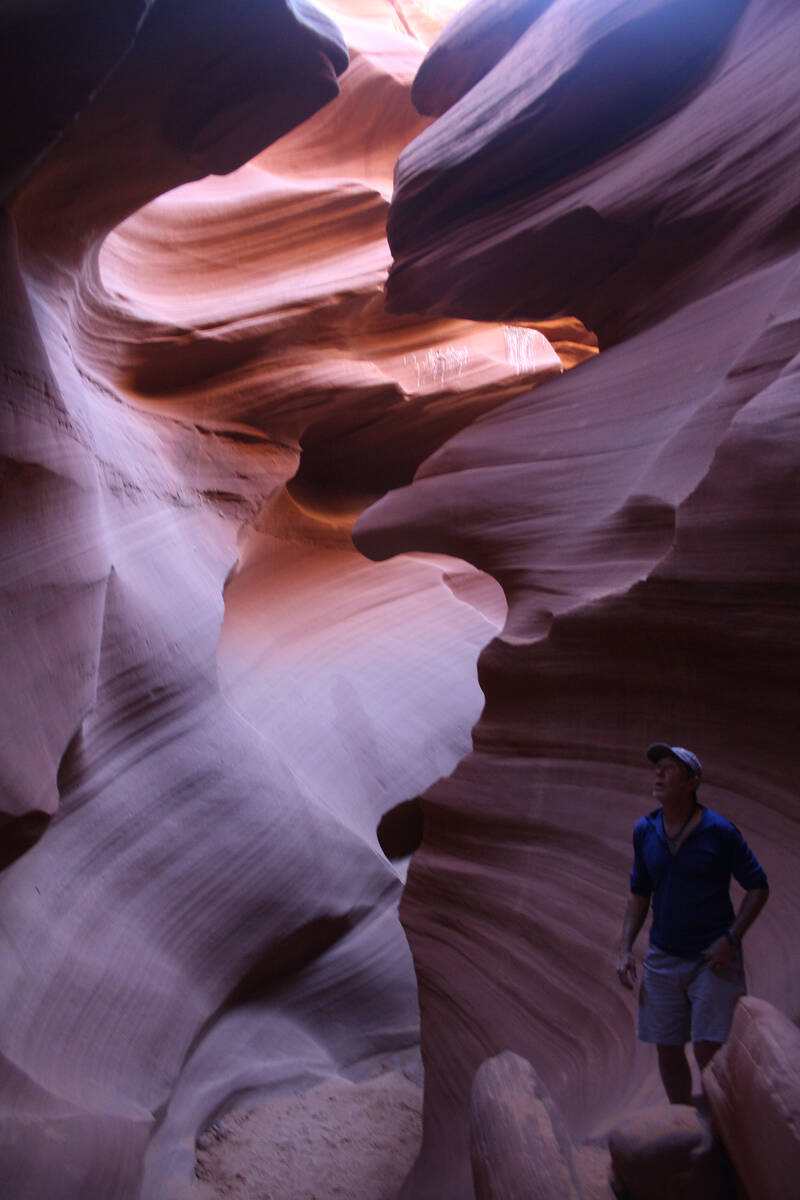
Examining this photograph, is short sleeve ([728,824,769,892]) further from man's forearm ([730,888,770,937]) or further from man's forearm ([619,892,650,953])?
man's forearm ([619,892,650,953])

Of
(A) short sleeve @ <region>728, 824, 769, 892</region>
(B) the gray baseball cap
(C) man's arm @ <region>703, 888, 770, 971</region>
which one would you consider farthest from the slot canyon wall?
(B) the gray baseball cap

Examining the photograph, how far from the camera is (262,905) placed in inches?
194

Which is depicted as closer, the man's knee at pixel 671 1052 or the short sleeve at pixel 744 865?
the short sleeve at pixel 744 865

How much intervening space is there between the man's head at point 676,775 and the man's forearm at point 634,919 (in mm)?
341

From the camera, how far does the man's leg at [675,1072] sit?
2271mm

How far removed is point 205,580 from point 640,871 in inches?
145

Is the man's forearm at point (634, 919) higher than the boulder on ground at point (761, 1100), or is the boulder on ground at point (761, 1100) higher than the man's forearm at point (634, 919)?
the boulder on ground at point (761, 1100)

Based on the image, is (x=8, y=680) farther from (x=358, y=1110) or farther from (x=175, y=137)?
(x=358, y=1110)

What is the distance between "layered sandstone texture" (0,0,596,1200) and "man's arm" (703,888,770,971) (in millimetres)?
2526

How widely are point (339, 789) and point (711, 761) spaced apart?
11.2 ft

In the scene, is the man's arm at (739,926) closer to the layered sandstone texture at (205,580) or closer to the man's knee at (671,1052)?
the man's knee at (671,1052)

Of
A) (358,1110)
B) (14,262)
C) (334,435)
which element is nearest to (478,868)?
(358,1110)

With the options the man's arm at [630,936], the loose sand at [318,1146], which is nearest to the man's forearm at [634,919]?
the man's arm at [630,936]

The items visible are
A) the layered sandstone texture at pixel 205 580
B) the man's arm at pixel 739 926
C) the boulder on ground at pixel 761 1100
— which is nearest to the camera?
the boulder on ground at pixel 761 1100
